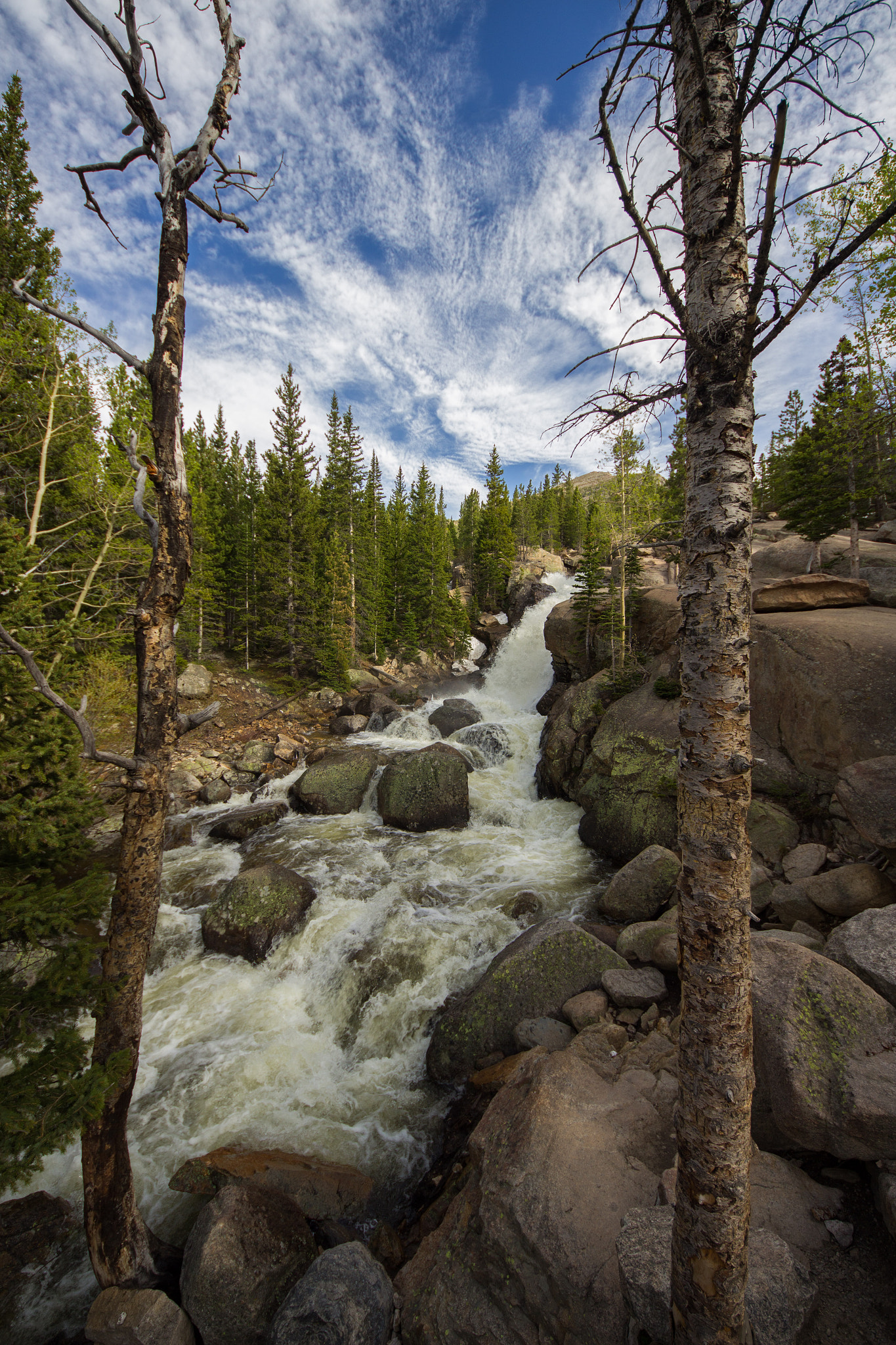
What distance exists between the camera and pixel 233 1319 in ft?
13.3

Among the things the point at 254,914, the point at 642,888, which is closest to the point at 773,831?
the point at 642,888

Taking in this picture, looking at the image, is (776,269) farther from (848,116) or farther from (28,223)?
(28,223)

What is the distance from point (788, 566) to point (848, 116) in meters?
27.7

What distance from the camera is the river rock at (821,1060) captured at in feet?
12.4

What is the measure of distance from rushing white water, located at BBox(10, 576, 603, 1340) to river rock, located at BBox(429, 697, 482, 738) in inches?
352

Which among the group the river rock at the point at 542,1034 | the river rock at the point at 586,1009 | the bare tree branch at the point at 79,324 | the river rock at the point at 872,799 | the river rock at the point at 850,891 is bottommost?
the river rock at the point at 542,1034

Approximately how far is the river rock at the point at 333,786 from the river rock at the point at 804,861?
11.9 m

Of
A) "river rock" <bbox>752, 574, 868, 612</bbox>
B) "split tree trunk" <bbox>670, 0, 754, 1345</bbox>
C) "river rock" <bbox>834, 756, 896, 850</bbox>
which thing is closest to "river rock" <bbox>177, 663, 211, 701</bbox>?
"river rock" <bbox>752, 574, 868, 612</bbox>

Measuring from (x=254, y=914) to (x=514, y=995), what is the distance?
5.36 metres

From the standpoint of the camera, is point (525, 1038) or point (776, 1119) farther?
point (525, 1038)

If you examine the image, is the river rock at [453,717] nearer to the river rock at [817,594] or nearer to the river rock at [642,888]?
the river rock at [817,594]

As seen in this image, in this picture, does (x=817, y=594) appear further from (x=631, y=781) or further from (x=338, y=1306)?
(x=338, y=1306)

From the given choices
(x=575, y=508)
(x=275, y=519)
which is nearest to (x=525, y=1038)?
(x=275, y=519)

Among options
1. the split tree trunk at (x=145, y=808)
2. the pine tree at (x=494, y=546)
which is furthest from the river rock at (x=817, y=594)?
the pine tree at (x=494, y=546)
